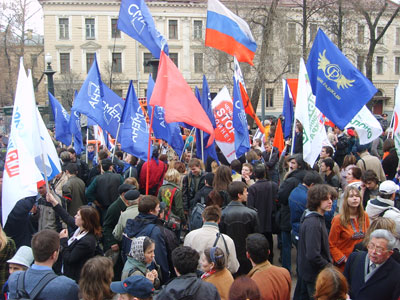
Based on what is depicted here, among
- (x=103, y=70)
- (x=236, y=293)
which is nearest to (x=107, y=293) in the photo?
(x=236, y=293)

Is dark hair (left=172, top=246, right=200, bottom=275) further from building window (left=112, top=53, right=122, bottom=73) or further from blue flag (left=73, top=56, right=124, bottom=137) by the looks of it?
building window (left=112, top=53, right=122, bottom=73)

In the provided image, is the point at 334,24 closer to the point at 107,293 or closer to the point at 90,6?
the point at 107,293

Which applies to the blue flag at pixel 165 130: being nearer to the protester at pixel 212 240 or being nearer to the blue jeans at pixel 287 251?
the blue jeans at pixel 287 251

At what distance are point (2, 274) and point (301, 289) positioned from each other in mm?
2904

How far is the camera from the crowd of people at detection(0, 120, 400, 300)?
10.4 ft

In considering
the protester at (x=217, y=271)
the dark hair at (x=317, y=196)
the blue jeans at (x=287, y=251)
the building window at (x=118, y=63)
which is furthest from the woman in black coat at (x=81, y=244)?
the building window at (x=118, y=63)

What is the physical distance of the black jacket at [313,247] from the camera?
13.3 feet

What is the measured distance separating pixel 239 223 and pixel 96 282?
80.2 inches

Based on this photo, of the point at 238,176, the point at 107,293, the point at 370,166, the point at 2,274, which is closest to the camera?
the point at 107,293

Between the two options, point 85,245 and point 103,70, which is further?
point 103,70

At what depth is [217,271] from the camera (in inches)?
144

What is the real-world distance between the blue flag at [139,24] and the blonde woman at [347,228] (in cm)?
398

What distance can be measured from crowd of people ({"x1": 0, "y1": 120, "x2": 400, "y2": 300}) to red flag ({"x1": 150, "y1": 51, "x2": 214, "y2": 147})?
785 mm

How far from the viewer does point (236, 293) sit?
9.43 ft
